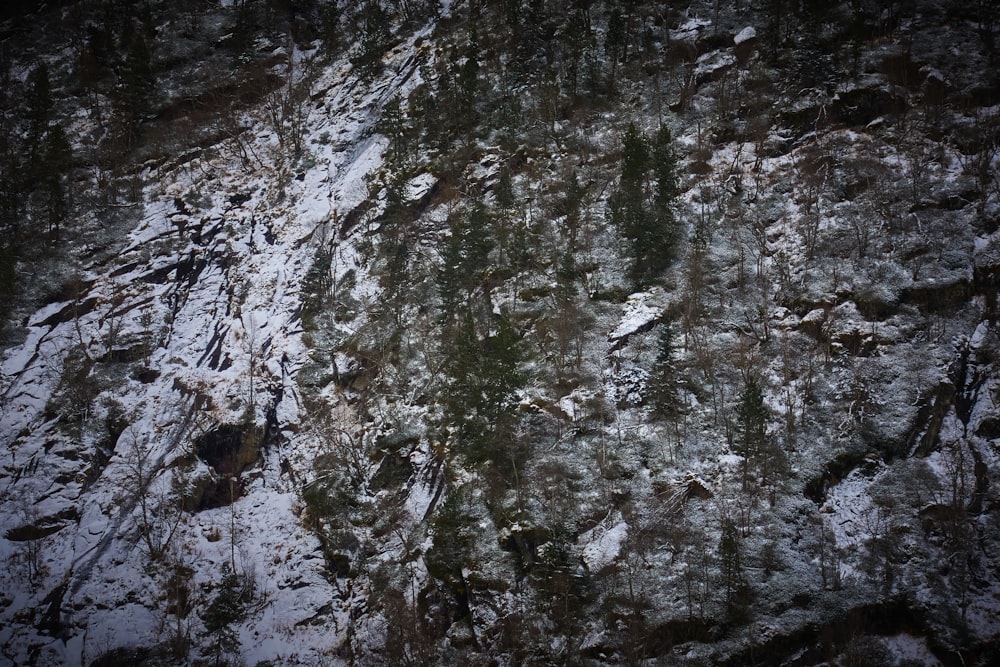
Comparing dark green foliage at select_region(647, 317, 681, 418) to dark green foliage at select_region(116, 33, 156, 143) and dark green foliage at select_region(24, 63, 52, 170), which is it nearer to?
dark green foliage at select_region(116, 33, 156, 143)

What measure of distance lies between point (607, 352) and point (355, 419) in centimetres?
1292

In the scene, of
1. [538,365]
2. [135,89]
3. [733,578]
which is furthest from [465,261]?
[135,89]

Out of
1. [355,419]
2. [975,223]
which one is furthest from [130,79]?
[975,223]

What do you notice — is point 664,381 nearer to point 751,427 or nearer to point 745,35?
point 751,427

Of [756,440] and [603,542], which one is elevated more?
[756,440]

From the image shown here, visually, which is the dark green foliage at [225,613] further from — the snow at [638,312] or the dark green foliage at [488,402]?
the snow at [638,312]

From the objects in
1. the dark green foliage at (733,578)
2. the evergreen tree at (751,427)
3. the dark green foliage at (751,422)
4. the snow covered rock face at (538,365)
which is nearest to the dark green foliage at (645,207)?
the snow covered rock face at (538,365)

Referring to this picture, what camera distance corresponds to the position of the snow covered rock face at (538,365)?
23.8 meters

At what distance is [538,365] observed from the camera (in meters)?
31.4

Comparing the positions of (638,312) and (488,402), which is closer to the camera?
(488,402)

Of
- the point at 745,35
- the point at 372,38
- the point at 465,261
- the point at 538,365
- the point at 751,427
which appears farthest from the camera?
the point at 372,38

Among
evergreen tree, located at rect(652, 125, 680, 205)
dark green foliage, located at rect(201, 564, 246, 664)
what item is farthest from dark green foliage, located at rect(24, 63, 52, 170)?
evergreen tree, located at rect(652, 125, 680, 205)

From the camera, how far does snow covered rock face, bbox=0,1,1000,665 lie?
23828 mm

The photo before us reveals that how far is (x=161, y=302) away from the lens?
3834 cm
